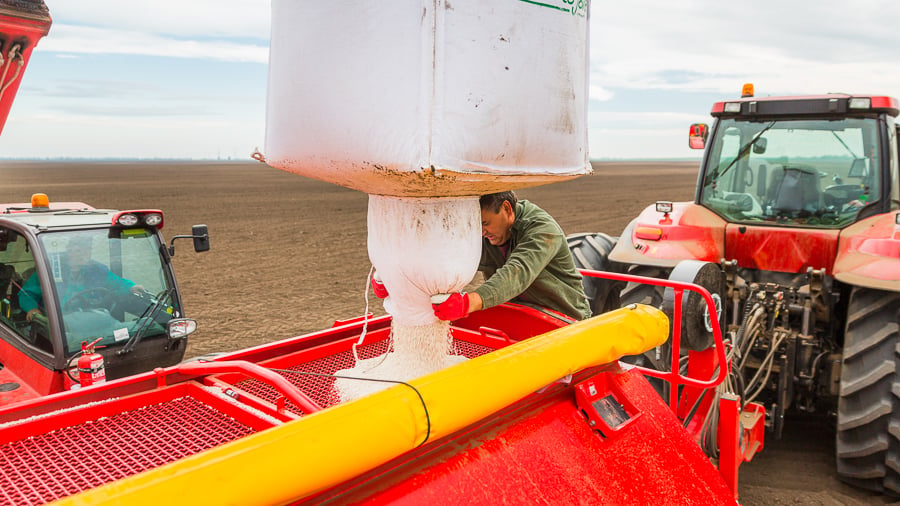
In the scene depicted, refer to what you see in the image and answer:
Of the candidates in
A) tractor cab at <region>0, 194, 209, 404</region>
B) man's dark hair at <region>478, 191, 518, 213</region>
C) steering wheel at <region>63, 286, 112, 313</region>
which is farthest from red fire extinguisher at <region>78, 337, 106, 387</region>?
man's dark hair at <region>478, 191, 518, 213</region>

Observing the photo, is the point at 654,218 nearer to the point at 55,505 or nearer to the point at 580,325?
the point at 580,325

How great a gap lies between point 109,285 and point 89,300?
179 millimetres

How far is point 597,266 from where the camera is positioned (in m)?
5.11

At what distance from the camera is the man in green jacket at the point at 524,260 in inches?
96.8

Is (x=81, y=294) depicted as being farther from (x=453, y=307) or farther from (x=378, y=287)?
(x=453, y=307)

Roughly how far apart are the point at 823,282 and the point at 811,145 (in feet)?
3.67

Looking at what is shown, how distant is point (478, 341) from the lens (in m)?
2.81

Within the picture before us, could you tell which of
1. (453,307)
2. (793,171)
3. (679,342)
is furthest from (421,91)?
(793,171)

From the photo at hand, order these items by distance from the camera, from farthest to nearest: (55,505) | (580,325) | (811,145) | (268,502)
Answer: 1. (811,145)
2. (580,325)
3. (268,502)
4. (55,505)

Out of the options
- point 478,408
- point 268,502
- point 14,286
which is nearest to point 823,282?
point 478,408

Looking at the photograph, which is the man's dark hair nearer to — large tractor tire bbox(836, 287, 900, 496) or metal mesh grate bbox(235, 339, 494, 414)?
metal mesh grate bbox(235, 339, 494, 414)

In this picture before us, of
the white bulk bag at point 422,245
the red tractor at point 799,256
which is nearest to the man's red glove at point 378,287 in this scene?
the white bulk bag at point 422,245

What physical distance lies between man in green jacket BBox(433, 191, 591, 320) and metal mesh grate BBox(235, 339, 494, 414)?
31 centimetres

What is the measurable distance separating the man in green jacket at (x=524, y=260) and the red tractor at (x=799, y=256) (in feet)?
2.48
